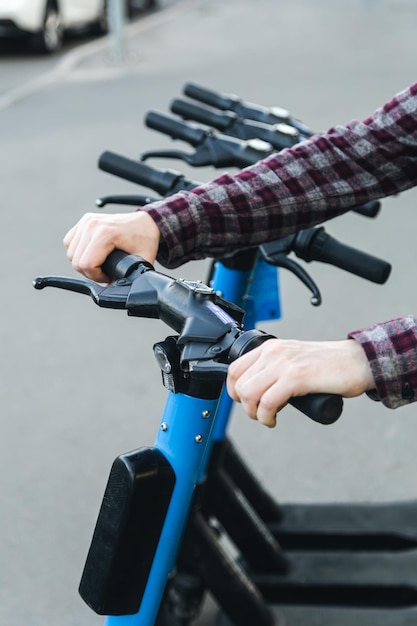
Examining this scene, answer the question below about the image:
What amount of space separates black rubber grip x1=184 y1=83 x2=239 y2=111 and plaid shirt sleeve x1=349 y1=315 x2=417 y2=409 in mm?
1320

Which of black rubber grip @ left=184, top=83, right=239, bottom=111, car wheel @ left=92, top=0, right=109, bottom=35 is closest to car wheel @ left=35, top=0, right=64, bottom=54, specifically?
car wheel @ left=92, top=0, right=109, bottom=35

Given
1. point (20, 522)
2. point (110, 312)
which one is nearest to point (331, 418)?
point (20, 522)

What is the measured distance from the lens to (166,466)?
1490 millimetres

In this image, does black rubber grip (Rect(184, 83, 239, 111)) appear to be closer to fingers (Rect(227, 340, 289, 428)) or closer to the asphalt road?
fingers (Rect(227, 340, 289, 428))

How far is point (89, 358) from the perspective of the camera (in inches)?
170

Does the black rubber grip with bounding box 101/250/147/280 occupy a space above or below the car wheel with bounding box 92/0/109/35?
above

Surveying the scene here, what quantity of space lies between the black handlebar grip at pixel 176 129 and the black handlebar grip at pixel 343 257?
42 cm

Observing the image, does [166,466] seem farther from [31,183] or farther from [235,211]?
[31,183]

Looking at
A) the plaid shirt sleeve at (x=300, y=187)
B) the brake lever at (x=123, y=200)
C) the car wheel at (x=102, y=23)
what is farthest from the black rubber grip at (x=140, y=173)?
the car wheel at (x=102, y=23)

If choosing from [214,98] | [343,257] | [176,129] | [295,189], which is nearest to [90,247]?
[295,189]

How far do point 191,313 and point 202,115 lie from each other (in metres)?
1.17

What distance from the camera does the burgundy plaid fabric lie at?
164 centimetres

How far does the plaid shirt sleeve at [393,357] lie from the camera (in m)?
1.21

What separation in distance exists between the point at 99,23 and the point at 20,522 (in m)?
10.9
